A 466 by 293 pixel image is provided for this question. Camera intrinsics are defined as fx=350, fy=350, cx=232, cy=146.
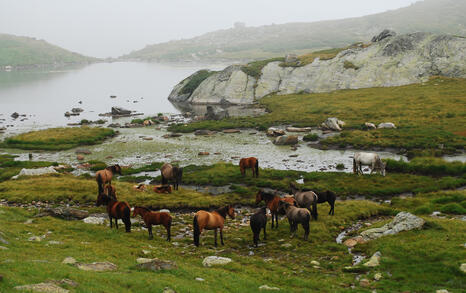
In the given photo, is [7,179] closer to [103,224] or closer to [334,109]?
[103,224]

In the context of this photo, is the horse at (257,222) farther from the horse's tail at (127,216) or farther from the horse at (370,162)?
the horse at (370,162)

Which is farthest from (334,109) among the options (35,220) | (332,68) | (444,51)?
(35,220)

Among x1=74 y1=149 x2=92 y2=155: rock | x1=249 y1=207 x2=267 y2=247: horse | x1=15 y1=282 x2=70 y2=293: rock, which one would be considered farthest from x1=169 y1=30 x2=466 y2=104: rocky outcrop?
x1=15 y1=282 x2=70 y2=293: rock

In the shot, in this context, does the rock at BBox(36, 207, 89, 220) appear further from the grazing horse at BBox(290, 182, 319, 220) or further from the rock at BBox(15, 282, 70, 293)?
the rock at BBox(15, 282, 70, 293)

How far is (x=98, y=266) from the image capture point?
45.3ft

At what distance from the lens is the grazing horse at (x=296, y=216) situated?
792 inches

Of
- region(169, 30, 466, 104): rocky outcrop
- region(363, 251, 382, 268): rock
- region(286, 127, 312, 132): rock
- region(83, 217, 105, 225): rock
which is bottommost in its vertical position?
region(83, 217, 105, 225): rock

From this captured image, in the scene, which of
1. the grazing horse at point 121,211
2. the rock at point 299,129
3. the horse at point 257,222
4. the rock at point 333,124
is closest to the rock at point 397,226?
the horse at point 257,222

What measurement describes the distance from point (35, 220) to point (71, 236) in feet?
16.8

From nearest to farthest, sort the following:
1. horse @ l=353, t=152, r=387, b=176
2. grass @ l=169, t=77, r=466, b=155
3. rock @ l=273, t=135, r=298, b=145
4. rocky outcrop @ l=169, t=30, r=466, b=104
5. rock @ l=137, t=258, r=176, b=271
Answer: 1. rock @ l=137, t=258, r=176, b=271
2. horse @ l=353, t=152, r=387, b=176
3. grass @ l=169, t=77, r=466, b=155
4. rock @ l=273, t=135, r=298, b=145
5. rocky outcrop @ l=169, t=30, r=466, b=104

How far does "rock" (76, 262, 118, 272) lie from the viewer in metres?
13.3

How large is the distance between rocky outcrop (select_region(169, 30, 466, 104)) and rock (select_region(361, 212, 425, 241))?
77.4 meters

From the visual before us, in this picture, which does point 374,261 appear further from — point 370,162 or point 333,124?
point 333,124

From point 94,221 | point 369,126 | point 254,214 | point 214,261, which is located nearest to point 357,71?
point 369,126
